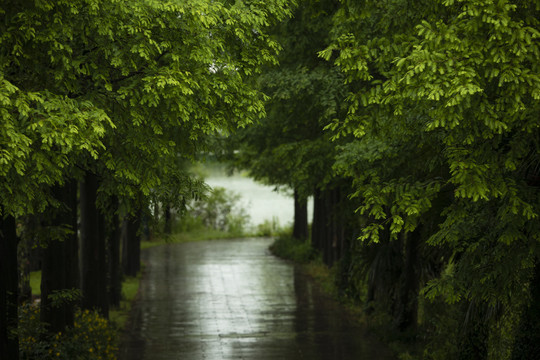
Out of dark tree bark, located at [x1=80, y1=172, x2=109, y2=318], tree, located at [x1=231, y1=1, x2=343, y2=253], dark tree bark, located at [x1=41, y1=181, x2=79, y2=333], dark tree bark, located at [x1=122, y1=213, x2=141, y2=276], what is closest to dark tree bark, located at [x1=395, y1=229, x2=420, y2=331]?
tree, located at [x1=231, y1=1, x2=343, y2=253]

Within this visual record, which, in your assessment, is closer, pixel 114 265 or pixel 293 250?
pixel 114 265

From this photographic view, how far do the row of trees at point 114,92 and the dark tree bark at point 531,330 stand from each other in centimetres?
441

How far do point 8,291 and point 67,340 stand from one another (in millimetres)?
1737

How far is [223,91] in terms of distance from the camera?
10.8m

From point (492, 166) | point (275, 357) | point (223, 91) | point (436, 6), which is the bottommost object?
point (275, 357)

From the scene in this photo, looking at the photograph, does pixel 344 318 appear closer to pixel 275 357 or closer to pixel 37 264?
pixel 275 357

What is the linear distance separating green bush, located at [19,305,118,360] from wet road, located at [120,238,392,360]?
1.32m

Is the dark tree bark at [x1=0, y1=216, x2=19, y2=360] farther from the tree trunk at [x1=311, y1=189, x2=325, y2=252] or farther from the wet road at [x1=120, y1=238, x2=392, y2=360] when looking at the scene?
the tree trunk at [x1=311, y1=189, x2=325, y2=252]

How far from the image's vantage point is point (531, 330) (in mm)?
10789

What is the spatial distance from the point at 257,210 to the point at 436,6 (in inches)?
2369

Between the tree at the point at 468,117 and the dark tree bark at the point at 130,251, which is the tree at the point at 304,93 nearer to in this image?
the tree at the point at 468,117

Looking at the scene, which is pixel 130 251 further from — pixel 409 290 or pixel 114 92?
pixel 114 92

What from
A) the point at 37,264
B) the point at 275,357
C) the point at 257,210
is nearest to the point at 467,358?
the point at 275,357

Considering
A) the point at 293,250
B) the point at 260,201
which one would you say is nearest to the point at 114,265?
the point at 293,250
